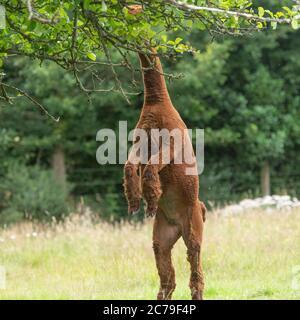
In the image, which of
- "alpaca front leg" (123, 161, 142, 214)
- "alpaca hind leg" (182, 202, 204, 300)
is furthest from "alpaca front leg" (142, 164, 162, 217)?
"alpaca hind leg" (182, 202, 204, 300)

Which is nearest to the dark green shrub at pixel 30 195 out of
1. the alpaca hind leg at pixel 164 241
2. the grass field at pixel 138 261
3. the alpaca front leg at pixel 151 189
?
the grass field at pixel 138 261

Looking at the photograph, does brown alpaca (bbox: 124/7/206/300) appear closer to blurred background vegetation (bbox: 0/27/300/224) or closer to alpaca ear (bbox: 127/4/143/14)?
alpaca ear (bbox: 127/4/143/14)

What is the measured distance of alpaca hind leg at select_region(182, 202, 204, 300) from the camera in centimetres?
564

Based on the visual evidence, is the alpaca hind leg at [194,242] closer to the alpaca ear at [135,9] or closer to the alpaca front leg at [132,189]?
the alpaca front leg at [132,189]

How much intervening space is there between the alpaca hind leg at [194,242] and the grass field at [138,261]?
77 centimetres

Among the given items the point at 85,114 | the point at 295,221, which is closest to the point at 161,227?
the point at 295,221

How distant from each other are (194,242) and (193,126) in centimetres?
1566

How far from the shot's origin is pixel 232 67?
21.9 meters

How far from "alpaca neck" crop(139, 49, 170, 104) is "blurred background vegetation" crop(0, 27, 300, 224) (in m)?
12.2

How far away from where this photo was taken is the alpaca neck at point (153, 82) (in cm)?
570

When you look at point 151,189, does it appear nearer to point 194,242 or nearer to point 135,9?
point 194,242

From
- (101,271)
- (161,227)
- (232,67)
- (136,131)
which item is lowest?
(101,271)

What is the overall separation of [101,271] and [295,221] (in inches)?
133

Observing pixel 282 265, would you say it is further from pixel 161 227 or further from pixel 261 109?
pixel 261 109
